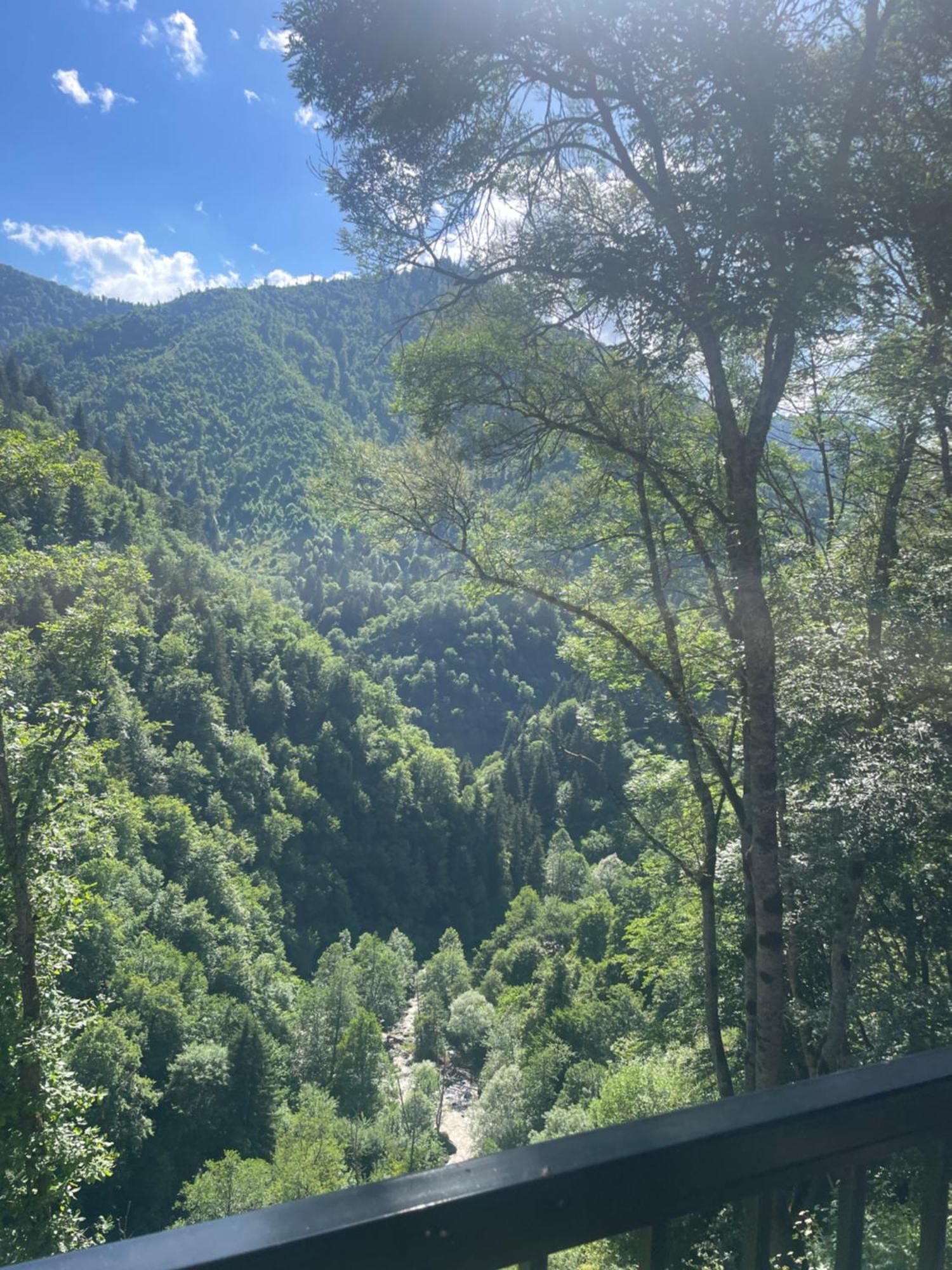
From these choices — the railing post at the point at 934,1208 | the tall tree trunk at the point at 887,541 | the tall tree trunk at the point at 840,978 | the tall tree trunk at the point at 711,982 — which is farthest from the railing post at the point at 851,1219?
the tall tree trunk at the point at 711,982

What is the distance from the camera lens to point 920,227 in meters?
4.27

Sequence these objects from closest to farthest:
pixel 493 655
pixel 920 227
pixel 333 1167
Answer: pixel 920 227 < pixel 333 1167 < pixel 493 655

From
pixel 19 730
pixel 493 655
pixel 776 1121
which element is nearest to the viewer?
pixel 776 1121

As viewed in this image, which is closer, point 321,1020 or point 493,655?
point 321,1020

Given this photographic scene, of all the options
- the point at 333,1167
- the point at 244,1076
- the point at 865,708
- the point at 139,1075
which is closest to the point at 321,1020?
the point at 244,1076

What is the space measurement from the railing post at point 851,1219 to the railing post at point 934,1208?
0.15 m

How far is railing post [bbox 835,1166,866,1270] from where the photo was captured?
1363mm

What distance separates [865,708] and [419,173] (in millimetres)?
4837

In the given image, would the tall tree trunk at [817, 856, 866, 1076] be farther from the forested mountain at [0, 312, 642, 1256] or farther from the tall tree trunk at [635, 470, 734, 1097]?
the forested mountain at [0, 312, 642, 1256]

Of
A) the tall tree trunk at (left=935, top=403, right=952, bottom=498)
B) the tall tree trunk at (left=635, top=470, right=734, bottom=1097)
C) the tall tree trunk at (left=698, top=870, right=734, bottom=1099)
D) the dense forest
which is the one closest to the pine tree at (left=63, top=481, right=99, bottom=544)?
the dense forest

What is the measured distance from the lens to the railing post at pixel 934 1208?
4.76 feet

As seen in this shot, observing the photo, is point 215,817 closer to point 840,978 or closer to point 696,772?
point 696,772

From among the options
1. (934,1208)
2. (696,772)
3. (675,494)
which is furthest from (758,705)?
(934,1208)

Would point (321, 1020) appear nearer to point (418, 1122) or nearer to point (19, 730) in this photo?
point (418, 1122)
